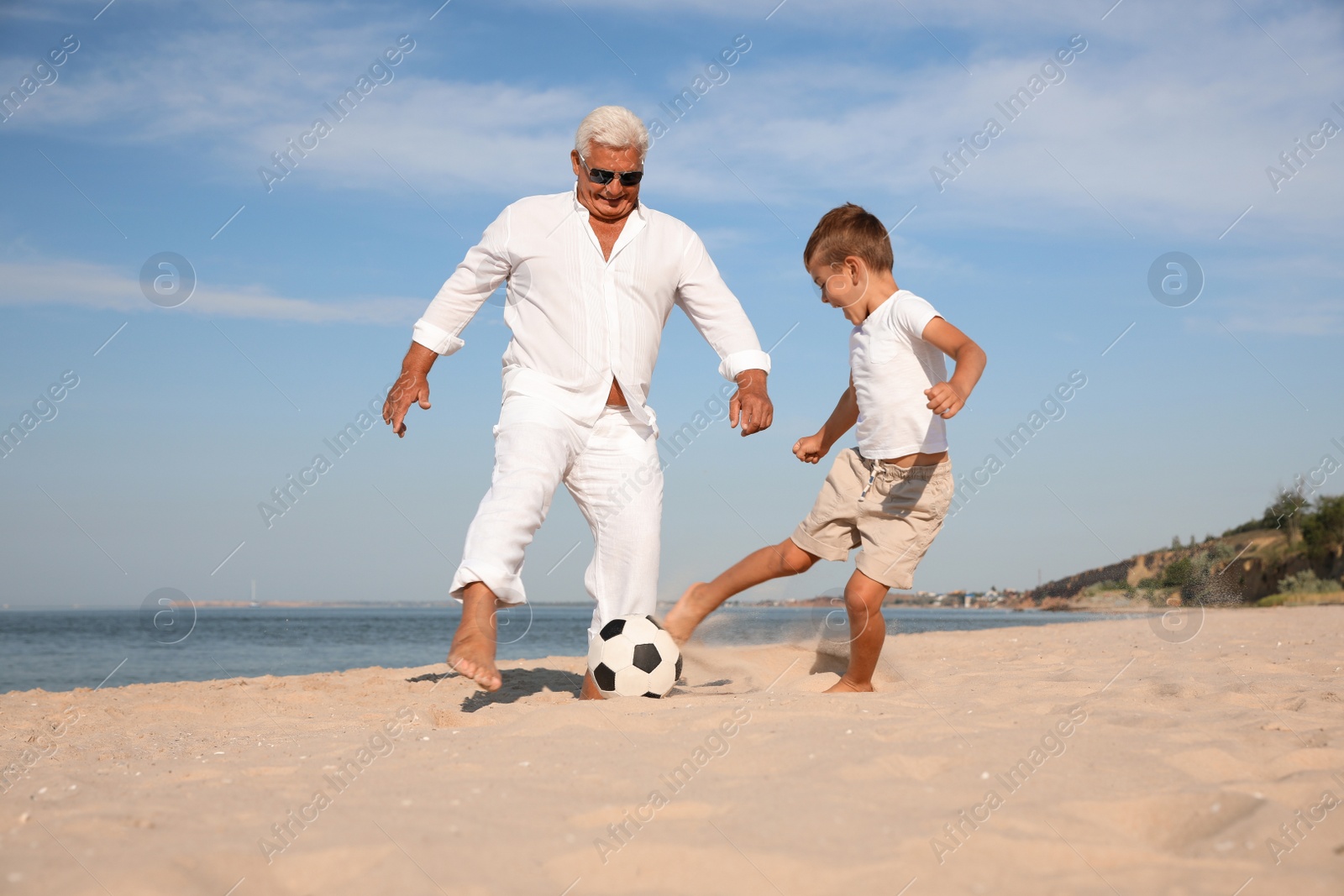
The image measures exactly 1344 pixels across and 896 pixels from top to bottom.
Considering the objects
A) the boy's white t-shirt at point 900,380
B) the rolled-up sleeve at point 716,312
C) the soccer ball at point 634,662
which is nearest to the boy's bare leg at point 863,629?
the boy's white t-shirt at point 900,380

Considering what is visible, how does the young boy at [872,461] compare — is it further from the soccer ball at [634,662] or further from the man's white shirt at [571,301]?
the man's white shirt at [571,301]

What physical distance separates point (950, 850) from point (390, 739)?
1849 millimetres

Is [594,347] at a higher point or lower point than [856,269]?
lower

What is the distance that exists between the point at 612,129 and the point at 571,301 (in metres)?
0.79

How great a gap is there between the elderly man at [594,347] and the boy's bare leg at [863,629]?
0.83m

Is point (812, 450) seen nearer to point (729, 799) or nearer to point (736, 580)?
point (736, 580)

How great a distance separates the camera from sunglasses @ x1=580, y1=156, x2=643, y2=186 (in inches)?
166

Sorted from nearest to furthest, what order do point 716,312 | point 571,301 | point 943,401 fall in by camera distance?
point 943,401, point 571,301, point 716,312

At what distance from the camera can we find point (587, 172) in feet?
13.9

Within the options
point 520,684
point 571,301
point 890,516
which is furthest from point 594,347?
point 520,684

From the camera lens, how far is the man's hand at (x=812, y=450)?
473 cm

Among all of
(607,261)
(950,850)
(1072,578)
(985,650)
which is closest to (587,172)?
(607,261)

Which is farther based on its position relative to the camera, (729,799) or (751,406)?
(751,406)

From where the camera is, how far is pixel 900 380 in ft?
13.6
